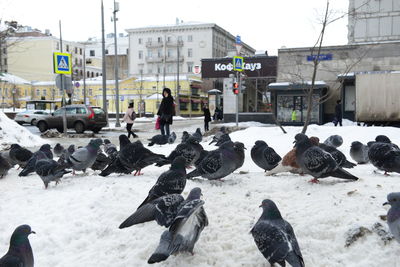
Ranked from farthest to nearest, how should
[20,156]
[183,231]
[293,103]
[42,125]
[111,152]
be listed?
[293,103] → [42,125] → [111,152] → [20,156] → [183,231]

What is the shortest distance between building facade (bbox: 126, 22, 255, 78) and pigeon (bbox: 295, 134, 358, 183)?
65236 mm

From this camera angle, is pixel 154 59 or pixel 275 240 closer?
pixel 275 240

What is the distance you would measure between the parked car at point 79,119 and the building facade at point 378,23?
17.7m

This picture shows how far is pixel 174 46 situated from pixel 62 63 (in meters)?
60.8

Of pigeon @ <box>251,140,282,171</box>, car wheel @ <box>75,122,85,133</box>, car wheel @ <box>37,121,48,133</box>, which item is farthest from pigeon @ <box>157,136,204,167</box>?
car wheel @ <box>37,121,48,133</box>

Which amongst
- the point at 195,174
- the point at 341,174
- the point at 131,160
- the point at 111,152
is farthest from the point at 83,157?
the point at 341,174

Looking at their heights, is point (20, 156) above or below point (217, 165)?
below

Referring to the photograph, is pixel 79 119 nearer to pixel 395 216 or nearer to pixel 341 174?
pixel 341 174

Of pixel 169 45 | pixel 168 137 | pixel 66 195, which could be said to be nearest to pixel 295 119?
pixel 168 137

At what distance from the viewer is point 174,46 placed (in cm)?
7350

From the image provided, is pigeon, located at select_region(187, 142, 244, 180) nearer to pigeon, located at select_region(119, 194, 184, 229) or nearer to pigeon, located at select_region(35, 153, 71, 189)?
pigeon, located at select_region(119, 194, 184, 229)

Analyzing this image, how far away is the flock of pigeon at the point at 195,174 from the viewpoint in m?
2.97

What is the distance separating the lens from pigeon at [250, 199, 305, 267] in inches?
114

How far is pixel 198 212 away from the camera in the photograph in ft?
10.8
